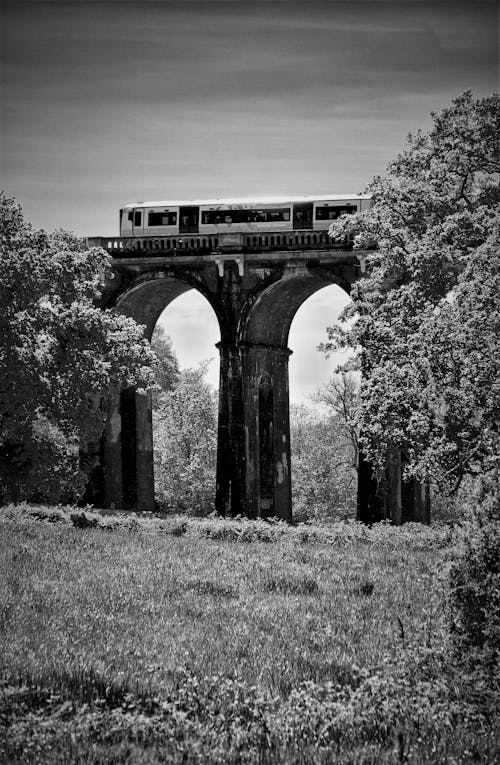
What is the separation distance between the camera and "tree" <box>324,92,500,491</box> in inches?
838

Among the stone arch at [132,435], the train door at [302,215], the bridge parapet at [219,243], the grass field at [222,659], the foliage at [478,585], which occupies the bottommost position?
the grass field at [222,659]

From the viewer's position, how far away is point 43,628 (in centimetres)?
1404

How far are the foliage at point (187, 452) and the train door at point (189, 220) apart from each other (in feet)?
61.3

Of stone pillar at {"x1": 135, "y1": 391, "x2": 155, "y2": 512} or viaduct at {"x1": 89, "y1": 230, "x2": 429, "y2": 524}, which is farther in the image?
stone pillar at {"x1": 135, "y1": 391, "x2": 155, "y2": 512}

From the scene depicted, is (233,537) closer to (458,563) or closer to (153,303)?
(458,563)

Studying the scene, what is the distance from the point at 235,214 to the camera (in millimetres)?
45000

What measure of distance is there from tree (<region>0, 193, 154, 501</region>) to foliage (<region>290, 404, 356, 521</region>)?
27201 mm

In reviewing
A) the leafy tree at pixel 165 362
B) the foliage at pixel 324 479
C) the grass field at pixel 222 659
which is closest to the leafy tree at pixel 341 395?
the foliage at pixel 324 479

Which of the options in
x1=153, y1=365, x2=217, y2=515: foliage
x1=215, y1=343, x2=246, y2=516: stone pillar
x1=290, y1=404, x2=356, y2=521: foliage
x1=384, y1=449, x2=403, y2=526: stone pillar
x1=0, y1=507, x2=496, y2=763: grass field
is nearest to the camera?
x1=0, y1=507, x2=496, y2=763: grass field

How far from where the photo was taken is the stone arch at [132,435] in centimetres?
4541

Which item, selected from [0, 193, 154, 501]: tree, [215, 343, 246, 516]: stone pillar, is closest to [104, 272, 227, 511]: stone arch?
[215, 343, 246, 516]: stone pillar

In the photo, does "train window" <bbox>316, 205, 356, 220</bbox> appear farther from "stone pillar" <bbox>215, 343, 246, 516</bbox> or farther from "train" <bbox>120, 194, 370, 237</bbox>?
"stone pillar" <bbox>215, 343, 246, 516</bbox>

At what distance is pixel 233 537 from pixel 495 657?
56.1 feet

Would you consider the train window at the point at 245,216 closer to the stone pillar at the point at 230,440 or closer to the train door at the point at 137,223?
the train door at the point at 137,223
